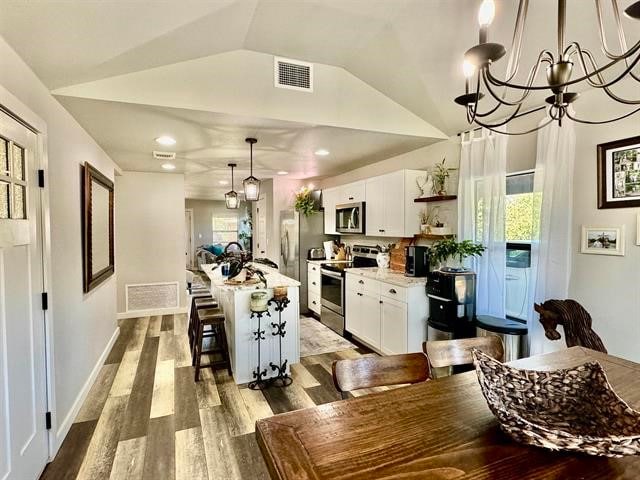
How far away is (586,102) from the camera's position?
7.96 ft

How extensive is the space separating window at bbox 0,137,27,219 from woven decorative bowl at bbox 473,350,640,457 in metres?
2.27

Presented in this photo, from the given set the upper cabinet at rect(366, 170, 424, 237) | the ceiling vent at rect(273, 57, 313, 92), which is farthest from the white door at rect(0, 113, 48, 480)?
the upper cabinet at rect(366, 170, 424, 237)

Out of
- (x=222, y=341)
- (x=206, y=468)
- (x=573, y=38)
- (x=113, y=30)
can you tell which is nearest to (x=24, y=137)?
(x=113, y=30)

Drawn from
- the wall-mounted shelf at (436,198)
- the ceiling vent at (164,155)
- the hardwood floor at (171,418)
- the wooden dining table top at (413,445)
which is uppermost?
the ceiling vent at (164,155)

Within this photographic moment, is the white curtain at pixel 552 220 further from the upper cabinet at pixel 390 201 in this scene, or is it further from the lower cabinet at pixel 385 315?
the upper cabinet at pixel 390 201

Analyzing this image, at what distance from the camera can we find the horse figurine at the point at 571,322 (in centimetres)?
221

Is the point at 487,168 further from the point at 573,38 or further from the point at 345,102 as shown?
the point at 345,102

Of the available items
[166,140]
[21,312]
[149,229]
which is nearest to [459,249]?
[166,140]

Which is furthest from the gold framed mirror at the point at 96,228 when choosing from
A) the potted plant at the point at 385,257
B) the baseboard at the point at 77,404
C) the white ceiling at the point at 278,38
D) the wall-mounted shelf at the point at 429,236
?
the wall-mounted shelf at the point at 429,236

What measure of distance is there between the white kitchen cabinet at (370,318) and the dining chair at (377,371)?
2.22m

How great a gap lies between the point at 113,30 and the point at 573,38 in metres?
2.72

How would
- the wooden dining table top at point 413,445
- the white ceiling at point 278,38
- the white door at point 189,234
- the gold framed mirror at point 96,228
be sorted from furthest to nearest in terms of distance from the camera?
the white door at point 189,234 → the gold framed mirror at point 96,228 → the white ceiling at point 278,38 → the wooden dining table top at point 413,445

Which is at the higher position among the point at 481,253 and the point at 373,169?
the point at 373,169

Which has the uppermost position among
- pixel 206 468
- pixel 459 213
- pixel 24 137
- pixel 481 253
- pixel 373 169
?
pixel 373 169
